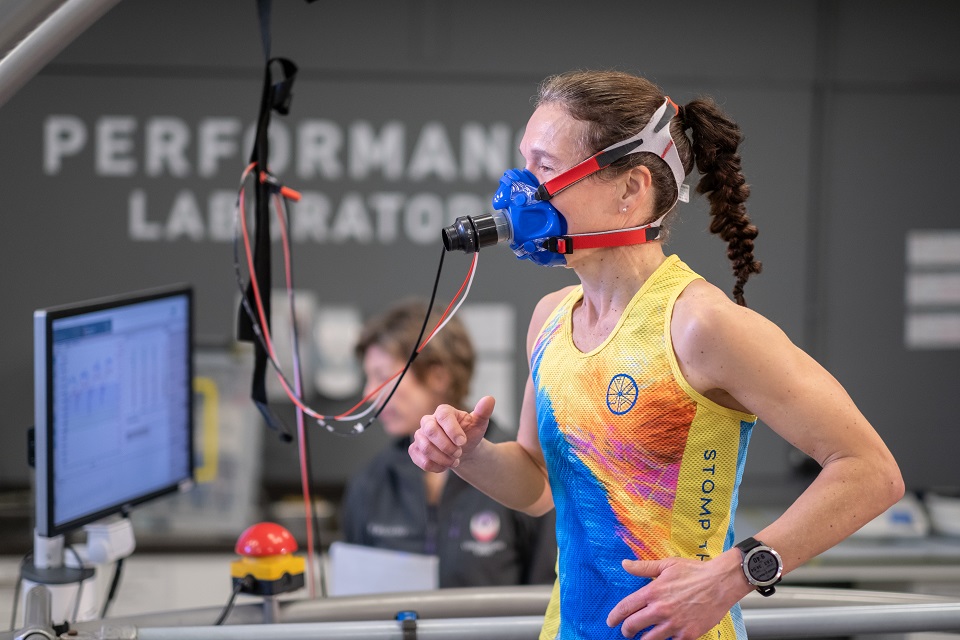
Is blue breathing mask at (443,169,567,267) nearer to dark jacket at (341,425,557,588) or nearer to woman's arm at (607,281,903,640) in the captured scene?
woman's arm at (607,281,903,640)

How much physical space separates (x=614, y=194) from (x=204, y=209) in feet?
9.56

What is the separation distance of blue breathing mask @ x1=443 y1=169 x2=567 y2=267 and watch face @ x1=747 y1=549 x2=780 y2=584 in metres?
0.38

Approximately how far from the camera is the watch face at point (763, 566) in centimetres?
109

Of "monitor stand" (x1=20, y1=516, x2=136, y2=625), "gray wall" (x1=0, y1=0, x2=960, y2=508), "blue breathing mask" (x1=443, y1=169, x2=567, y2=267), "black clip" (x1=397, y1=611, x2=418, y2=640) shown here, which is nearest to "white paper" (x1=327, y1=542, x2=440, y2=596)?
"monitor stand" (x1=20, y1=516, x2=136, y2=625)

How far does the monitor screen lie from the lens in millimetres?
1617

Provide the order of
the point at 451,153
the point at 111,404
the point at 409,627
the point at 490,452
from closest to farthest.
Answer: the point at 490,452 → the point at 409,627 → the point at 111,404 → the point at 451,153

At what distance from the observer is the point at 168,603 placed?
355 centimetres

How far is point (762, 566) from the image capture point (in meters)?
1.09

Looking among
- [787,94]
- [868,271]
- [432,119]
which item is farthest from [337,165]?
[868,271]

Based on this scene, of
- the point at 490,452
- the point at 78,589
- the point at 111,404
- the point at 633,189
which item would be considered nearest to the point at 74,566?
the point at 78,589

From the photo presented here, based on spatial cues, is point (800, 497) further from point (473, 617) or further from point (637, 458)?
point (473, 617)

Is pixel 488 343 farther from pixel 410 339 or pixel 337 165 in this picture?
pixel 410 339

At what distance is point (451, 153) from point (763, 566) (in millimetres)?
3005

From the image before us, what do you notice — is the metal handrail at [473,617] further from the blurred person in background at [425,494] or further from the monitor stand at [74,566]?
the blurred person in background at [425,494]
